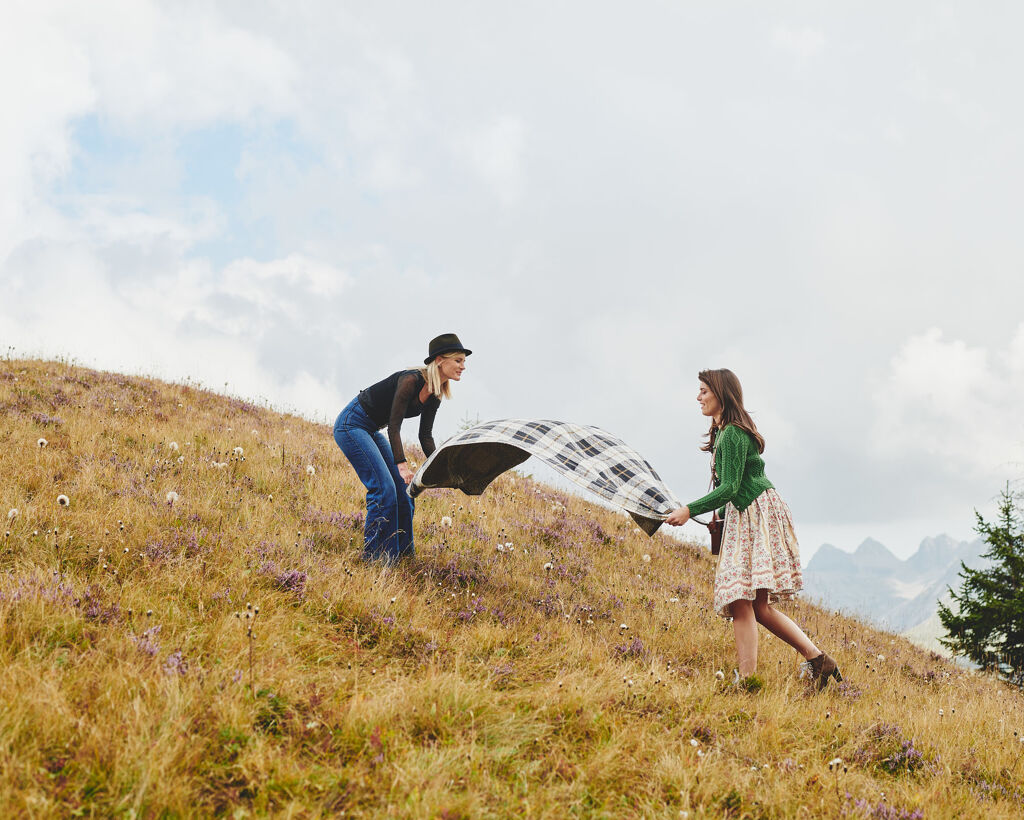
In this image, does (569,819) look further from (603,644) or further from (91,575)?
(91,575)

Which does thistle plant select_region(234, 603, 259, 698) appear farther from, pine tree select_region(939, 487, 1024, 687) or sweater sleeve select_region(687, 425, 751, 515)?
pine tree select_region(939, 487, 1024, 687)

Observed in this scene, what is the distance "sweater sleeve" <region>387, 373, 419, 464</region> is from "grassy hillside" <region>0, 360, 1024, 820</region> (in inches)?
50.1

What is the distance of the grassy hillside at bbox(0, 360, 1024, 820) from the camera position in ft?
11.1

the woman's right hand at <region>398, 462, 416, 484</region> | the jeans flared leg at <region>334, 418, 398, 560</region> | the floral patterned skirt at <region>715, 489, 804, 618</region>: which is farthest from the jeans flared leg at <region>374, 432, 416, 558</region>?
the floral patterned skirt at <region>715, 489, 804, 618</region>

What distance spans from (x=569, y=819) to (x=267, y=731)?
1827 millimetres

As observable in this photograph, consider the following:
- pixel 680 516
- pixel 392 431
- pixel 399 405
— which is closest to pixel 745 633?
pixel 680 516

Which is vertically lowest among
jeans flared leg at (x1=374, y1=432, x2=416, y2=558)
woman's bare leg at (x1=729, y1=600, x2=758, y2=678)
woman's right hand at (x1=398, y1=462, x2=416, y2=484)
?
woman's bare leg at (x1=729, y1=600, x2=758, y2=678)

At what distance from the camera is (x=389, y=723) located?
154 inches

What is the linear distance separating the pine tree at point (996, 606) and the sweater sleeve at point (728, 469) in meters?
18.5

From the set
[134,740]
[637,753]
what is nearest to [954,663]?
[637,753]

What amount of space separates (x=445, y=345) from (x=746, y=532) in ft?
11.9

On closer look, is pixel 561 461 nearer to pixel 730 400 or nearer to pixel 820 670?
pixel 730 400

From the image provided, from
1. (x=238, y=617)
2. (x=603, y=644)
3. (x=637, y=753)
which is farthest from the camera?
(x=603, y=644)

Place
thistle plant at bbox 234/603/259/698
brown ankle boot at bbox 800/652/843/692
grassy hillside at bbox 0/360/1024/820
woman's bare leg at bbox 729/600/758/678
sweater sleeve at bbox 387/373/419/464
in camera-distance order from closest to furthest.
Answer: grassy hillside at bbox 0/360/1024/820
thistle plant at bbox 234/603/259/698
woman's bare leg at bbox 729/600/758/678
brown ankle boot at bbox 800/652/843/692
sweater sleeve at bbox 387/373/419/464
